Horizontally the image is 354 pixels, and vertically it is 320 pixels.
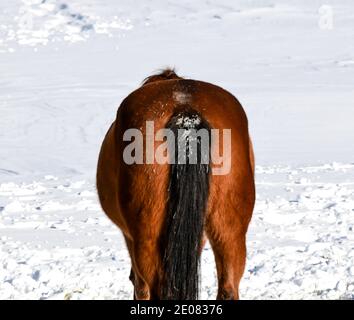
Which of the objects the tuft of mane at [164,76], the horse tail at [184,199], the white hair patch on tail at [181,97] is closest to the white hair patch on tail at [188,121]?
the horse tail at [184,199]

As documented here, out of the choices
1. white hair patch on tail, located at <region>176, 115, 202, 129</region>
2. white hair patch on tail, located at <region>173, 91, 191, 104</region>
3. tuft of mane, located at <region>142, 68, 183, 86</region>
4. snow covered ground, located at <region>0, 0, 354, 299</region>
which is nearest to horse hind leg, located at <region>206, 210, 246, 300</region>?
white hair patch on tail, located at <region>176, 115, 202, 129</region>

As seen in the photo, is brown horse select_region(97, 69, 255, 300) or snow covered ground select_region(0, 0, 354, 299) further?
snow covered ground select_region(0, 0, 354, 299)

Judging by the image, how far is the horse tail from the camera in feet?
10.7

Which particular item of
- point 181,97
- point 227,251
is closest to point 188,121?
point 181,97

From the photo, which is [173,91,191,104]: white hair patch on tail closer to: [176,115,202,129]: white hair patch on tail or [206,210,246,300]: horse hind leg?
[176,115,202,129]: white hair patch on tail

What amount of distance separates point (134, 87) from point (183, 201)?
48.4 ft

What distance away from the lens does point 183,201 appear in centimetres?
328

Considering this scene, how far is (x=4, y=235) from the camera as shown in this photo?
262 inches

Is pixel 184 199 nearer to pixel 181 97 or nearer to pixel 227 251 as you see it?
pixel 227 251

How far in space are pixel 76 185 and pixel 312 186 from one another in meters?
2.87

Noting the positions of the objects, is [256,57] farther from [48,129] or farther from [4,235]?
[4,235]

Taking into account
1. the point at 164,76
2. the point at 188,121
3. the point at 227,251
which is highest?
the point at 164,76

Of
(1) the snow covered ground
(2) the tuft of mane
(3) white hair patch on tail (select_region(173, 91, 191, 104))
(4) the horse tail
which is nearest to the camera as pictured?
(4) the horse tail
